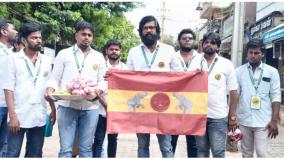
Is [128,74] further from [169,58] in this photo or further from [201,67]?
[201,67]

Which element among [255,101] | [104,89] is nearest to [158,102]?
[104,89]

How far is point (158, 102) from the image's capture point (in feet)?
17.5

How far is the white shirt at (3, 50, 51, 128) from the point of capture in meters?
4.98

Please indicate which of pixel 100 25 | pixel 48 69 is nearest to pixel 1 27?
pixel 48 69

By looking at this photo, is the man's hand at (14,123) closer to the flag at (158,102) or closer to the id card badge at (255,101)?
the flag at (158,102)

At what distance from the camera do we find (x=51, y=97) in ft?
16.2

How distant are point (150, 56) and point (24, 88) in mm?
1513

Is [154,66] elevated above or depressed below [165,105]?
above

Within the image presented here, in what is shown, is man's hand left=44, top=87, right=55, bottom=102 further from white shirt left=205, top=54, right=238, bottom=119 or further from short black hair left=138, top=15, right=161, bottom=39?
white shirt left=205, top=54, right=238, bottom=119

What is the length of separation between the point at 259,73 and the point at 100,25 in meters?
13.7

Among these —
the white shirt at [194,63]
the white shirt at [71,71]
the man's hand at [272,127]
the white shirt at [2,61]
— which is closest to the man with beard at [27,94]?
the white shirt at [71,71]

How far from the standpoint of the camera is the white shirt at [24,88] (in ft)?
16.3

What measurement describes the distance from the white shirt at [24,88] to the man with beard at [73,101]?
179 mm

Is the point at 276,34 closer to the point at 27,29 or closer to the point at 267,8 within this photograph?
the point at 267,8
